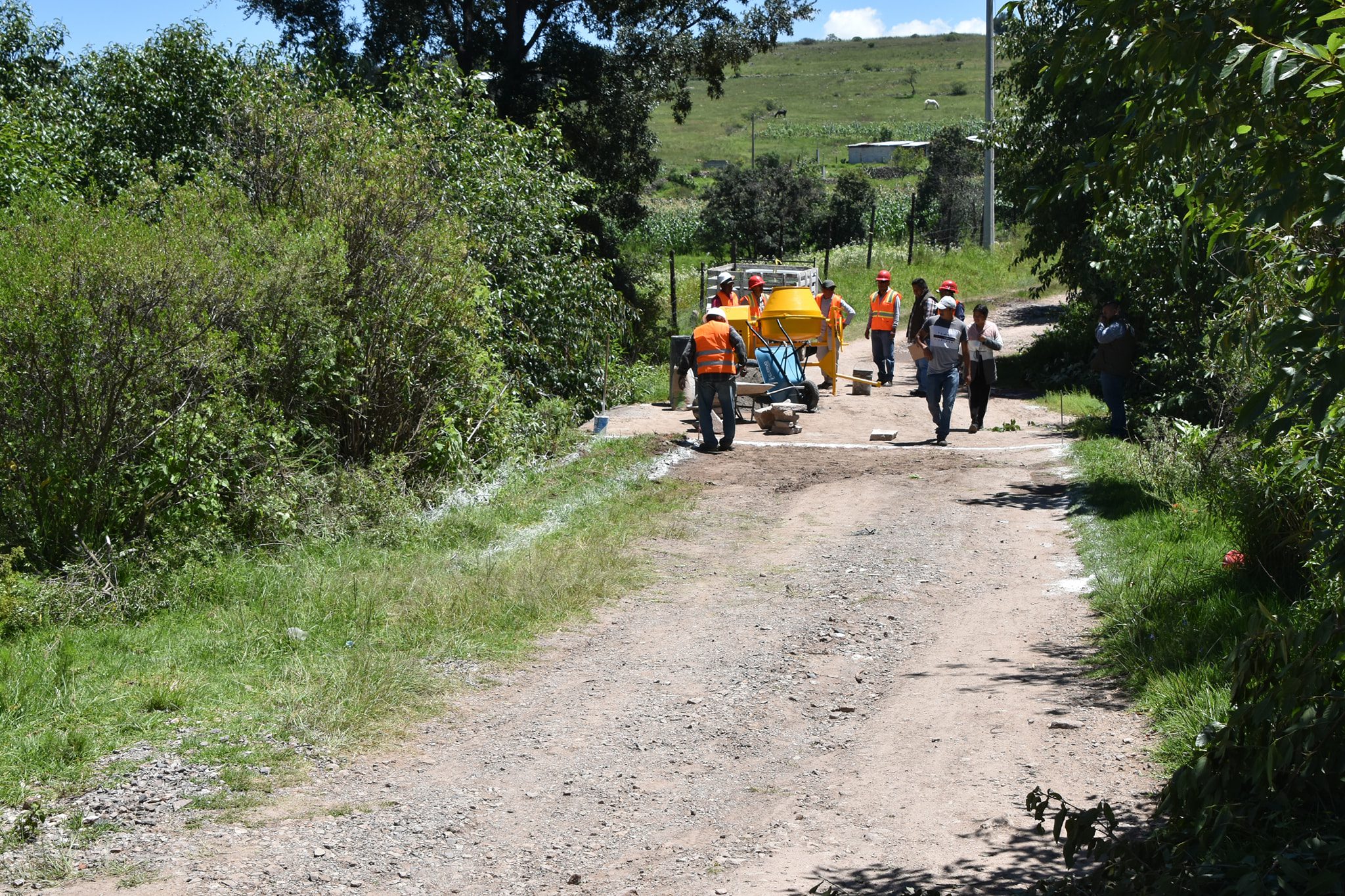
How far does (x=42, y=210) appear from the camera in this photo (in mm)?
8961

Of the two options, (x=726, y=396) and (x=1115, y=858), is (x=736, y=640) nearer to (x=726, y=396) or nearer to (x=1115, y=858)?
(x=1115, y=858)

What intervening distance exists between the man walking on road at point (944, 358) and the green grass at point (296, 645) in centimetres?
524

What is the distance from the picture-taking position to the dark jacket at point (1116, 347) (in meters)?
13.6

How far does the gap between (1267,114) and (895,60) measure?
575ft

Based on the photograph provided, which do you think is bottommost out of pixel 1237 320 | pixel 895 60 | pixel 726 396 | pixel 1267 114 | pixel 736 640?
pixel 736 640

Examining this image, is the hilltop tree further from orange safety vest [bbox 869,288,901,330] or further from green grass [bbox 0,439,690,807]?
green grass [bbox 0,439,690,807]

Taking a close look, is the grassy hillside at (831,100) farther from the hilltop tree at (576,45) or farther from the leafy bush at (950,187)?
the hilltop tree at (576,45)

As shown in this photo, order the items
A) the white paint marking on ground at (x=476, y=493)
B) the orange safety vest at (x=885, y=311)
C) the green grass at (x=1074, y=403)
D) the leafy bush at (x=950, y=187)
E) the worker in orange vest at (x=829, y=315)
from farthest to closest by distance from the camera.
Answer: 1. the leafy bush at (x=950, y=187)
2. the orange safety vest at (x=885, y=311)
3. the worker in orange vest at (x=829, y=315)
4. the green grass at (x=1074, y=403)
5. the white paint marking on ground at (x=476, y=493)

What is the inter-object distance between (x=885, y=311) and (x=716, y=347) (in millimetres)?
6529

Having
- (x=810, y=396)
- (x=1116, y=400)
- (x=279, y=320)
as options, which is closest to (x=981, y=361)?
(x=1116, y=400)

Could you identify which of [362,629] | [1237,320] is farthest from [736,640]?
[1237,320]

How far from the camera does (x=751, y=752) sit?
6.27 m

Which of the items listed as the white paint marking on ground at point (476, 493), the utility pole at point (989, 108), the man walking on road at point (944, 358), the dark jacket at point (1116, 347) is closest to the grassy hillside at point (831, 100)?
the utility pole at point (989, 108)

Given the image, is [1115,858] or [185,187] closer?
[1115,858]
